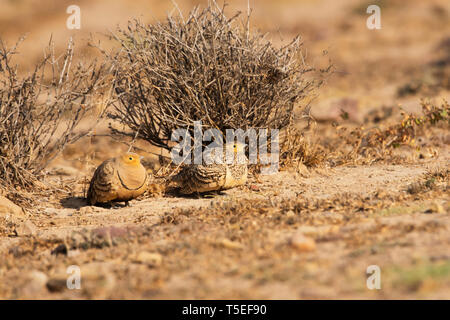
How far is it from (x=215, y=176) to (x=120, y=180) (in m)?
0.91

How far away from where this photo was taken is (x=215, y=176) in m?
5.07

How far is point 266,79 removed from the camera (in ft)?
18.5

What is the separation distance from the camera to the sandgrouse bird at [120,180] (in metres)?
4.90

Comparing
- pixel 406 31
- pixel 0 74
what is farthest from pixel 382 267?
pixel 406 31

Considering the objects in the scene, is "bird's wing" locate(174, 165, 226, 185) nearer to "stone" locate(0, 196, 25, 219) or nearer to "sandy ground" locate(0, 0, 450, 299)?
"sandy ground" locate(0, 0, 450, 299)

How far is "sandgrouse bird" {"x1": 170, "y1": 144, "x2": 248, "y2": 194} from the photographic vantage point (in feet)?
16.7

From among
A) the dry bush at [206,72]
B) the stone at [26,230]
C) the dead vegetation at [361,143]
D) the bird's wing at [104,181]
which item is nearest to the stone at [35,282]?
the stone at [26,230]

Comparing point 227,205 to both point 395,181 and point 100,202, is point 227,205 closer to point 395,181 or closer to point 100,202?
point 100,202

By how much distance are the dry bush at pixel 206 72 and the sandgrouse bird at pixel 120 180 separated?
48cm

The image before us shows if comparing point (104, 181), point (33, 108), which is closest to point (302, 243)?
point (104, 181)

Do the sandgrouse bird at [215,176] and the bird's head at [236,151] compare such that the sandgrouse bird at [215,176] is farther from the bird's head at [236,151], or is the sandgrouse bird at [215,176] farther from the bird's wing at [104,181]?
the bird's wing at [104,181]

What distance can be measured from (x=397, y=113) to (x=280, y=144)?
377 centimetres

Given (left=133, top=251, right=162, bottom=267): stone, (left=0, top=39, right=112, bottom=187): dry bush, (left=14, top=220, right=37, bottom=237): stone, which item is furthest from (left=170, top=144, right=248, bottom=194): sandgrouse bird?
(left=133, top=251, right=162, bottom=267): stone

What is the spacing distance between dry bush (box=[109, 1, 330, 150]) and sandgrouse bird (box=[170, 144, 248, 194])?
520 millimetres
